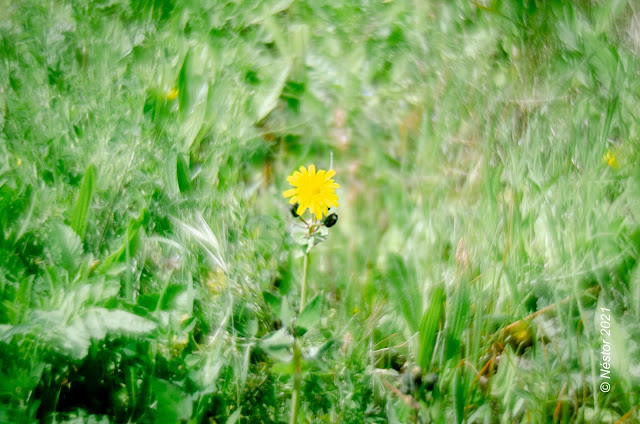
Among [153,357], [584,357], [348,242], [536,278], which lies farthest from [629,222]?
[153,357]

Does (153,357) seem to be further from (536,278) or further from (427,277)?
(536,278)

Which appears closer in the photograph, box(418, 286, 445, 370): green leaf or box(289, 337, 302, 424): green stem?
box(289, 337, 302, 424): green stem

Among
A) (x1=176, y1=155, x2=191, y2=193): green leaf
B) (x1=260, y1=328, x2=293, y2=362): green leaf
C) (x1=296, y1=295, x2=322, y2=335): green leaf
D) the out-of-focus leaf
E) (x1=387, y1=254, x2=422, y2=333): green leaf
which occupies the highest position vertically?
(x1=176, y1=155, x2=191, y2=193): green leaf

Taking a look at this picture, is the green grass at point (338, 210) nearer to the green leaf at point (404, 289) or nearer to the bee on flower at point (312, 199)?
the green leaf at point (404, 289)

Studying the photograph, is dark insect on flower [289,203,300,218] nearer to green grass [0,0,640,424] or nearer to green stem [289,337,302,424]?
green grass [0,0,640,424]

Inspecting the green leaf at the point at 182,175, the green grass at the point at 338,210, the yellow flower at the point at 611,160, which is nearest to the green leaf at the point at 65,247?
the green grass at the point at 338,210

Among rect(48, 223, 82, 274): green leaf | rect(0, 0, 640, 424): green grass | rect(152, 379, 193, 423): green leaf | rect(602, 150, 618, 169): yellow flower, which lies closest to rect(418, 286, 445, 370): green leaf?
rect(0, 0, 640, 424): green grass
